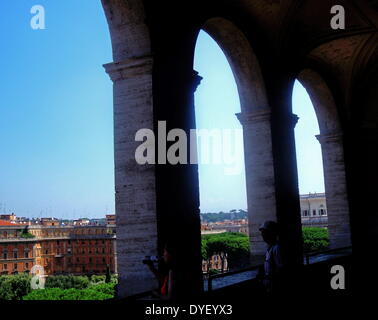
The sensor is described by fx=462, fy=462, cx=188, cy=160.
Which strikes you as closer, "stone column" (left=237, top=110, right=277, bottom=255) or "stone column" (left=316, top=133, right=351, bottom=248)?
"stone column" (left=237, top=110, right=277, bottom=255)

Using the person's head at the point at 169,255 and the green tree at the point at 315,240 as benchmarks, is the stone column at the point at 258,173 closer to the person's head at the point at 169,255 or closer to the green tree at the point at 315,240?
the person's head at the point at 169,255

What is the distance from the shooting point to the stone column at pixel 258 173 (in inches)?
460

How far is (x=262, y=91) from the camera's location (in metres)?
11.9

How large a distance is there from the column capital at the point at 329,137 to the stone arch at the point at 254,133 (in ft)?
16.6

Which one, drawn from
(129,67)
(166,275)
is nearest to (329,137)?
(129,67)

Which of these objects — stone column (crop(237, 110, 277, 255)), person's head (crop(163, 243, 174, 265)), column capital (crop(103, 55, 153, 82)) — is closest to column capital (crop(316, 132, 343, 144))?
stone column (crop(237, 110, 277, 255))

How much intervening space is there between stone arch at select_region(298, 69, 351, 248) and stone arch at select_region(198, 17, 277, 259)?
4.42m

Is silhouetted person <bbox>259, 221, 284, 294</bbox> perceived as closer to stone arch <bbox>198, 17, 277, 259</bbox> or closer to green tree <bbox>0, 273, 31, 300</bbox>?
stone arch <bbox>198, 17, 277, 259</bbox>

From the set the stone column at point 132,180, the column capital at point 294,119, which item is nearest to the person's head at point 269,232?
the stone column at point 132,180

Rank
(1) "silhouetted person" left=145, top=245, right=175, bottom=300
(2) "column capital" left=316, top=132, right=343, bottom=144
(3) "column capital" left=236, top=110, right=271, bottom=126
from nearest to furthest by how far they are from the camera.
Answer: (1) "silhouetted person" left=145, top=245, right=175, bottom=300, (3) "column capital" left=236, top=110, right=271, bottom=126, (2) "column capital" left=316, top=132, right=343, bottom=144

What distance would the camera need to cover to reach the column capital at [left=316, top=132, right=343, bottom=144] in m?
16.0

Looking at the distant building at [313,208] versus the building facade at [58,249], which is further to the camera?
the building facade at [58,249]
